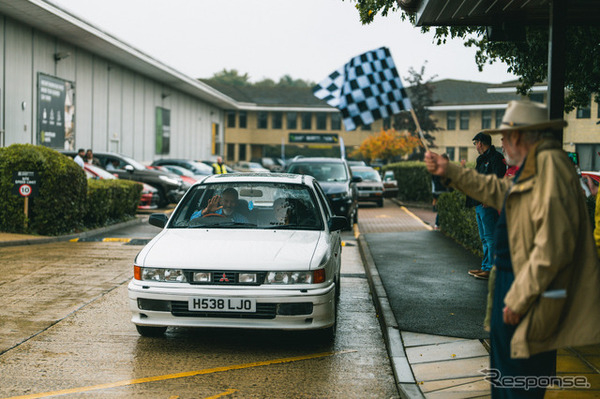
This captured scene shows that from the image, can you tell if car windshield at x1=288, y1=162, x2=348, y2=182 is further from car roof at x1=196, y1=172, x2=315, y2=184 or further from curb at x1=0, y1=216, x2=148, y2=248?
car roof at x1=196, y1=172, x2=315, y2=184

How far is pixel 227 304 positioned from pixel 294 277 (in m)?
0.62

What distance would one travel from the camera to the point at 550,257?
9.88ft

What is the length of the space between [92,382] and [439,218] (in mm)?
11703

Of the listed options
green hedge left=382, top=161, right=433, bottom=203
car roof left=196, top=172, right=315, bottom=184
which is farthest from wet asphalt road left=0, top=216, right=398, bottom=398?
green hedge left=382, top=161, right=433, bottom=203

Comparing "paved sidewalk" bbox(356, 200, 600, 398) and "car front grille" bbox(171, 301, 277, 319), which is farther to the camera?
"car front grille" bbox(171, 301, 277, 319)

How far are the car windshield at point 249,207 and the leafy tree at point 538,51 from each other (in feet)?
12.0

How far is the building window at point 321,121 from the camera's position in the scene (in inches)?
2726

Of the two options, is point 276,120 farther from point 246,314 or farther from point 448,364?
point 448,364

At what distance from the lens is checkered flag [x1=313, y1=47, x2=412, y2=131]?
9.41 meters

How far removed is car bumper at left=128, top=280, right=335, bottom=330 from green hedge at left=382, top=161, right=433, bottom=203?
23955 millimetres

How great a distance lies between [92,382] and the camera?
16.6ft

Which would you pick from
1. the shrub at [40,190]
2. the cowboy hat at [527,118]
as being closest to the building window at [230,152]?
the shrub at [40,190]

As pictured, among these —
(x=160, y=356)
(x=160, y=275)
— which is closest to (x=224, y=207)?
(x=160, y=275)

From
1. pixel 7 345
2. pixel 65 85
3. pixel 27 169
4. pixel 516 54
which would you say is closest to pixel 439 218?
pixel 516 54
